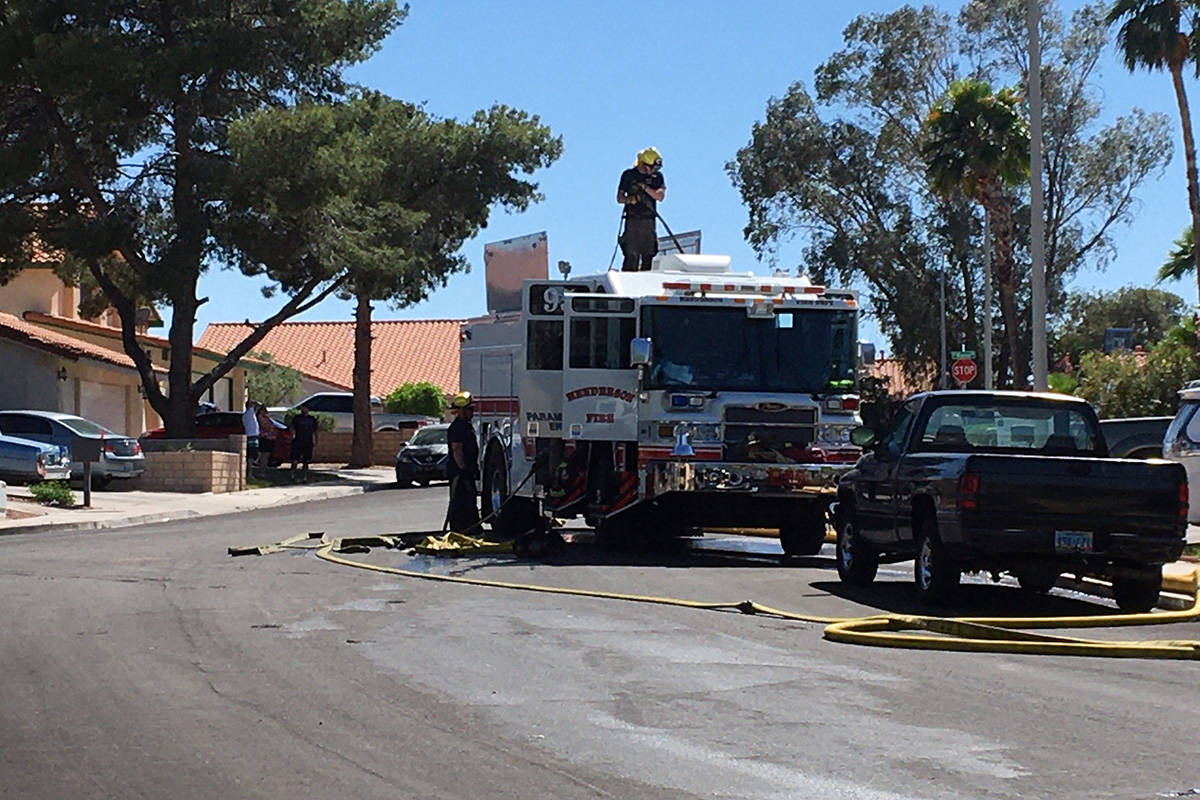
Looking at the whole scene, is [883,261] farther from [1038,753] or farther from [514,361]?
[1038,753]

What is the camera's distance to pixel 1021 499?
14.0 metres

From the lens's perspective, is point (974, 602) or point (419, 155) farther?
point (419, 155)

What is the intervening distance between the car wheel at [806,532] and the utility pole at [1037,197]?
516 centimetres

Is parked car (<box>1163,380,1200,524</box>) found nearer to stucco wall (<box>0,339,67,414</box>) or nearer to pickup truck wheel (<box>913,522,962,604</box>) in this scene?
pickup truck wheel (<box>913,522,962,604</box>)

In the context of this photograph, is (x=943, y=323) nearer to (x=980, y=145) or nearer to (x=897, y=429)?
(x=980, y=145)

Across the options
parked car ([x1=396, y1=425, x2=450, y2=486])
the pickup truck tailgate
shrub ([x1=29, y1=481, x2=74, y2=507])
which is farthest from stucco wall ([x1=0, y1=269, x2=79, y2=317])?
the pickup truck tailgate

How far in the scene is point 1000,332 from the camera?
6575cm

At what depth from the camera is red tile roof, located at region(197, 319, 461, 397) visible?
3159 inches

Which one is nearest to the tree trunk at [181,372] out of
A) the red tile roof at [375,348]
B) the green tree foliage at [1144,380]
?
the green tree foliage at [1144,380]

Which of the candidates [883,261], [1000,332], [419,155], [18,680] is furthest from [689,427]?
[1000,332]

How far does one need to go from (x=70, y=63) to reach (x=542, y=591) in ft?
79.6

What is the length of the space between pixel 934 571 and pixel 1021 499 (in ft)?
3.18

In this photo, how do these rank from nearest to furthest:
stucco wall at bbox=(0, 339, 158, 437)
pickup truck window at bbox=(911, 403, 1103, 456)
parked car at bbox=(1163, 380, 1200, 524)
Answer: pickup truck window at bbox=(911, 403, 1103, 456)
parked car at bbox=(1163, 380, 1200, 524)
stucco wall at bbox=(0, 339, 158, 437)

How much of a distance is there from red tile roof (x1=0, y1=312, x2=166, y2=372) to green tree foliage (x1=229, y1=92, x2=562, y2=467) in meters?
6.77
